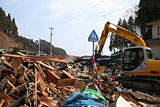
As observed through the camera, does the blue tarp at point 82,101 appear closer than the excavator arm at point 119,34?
Yes

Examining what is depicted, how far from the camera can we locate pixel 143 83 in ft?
25.4

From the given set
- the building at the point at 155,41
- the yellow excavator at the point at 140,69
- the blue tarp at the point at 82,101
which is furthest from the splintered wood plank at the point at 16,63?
the building at the point at 155,41

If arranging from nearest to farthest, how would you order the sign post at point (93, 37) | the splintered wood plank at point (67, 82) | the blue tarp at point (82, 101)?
the blue tarp at point (82, 101)
the splintered wood plank at point (67, 82)
the sign post at point (93, 37)

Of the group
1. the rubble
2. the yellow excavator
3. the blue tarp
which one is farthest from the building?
the blue tarp

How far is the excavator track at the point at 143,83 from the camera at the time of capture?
7.29m

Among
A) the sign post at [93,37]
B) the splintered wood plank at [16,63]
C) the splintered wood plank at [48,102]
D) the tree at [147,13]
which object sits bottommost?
the splintered wood plank at [48,102]

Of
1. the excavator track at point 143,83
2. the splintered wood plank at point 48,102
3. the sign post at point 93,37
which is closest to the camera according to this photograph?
the splintered wood plank at point 48,102

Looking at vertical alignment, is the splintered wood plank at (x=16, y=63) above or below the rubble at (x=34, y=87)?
above

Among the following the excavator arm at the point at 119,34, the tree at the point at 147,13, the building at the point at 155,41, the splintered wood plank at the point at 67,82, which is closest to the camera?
the splintered wood plank at the point at 67,82

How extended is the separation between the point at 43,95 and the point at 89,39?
344 centimetres

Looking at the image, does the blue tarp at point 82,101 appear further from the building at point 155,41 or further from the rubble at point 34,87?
the building at point 155,41

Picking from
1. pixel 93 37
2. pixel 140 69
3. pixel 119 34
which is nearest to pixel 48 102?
pixel 93 37

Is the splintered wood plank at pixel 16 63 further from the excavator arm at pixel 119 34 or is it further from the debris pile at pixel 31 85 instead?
the excavator arm at pixel 119 34

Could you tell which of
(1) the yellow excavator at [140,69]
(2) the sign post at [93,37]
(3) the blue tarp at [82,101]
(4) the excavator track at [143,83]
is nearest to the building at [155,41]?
(1) the yellow excavator at [140,69]
